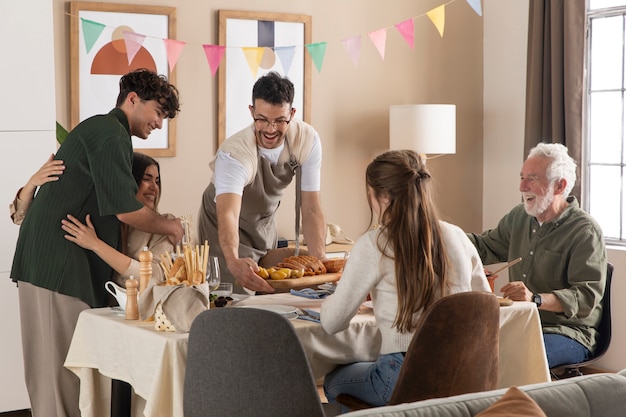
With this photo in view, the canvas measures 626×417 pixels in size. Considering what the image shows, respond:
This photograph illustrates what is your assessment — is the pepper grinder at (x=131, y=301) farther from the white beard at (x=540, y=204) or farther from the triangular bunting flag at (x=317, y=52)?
the triangular bunting flag at (x=317, y=52)

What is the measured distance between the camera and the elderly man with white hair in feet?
11.3

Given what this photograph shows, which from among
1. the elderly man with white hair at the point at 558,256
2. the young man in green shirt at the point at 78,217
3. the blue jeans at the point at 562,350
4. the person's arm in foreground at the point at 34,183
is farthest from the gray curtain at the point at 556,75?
the person's arm in foreground at the point at 34,183

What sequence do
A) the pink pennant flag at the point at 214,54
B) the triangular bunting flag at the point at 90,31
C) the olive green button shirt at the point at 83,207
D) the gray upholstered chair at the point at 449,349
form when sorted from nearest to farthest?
the gray upholstered chair at the point at 449,349 < the olive green button shirt at the point at 83,207 < the triangular bunting flag at the point at 90,31 < the pink pennant flag at the point at 214,54

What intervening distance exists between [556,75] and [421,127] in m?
0.84

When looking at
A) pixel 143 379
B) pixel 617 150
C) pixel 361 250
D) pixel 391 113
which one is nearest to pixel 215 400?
pixel 143 379

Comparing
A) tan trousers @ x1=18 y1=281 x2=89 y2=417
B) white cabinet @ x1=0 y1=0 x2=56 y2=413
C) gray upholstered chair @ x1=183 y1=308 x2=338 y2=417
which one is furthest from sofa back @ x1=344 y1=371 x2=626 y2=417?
white cabinet @ x1=0 y1=0 x2=56 y2=413

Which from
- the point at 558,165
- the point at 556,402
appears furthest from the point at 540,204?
the point at 556,402

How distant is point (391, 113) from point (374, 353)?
2.76 metres

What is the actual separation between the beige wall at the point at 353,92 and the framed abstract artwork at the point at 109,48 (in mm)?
61

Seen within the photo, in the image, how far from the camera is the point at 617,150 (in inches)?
213

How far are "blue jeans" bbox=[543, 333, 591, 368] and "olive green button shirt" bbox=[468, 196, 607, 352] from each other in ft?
0.11

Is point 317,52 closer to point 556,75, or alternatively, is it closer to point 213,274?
point 556,75

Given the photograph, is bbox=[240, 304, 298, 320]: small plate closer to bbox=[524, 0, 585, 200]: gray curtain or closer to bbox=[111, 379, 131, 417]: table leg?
bbox=[111, 379, 131, 417]: table leg

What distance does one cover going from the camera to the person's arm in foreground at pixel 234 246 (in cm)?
332
